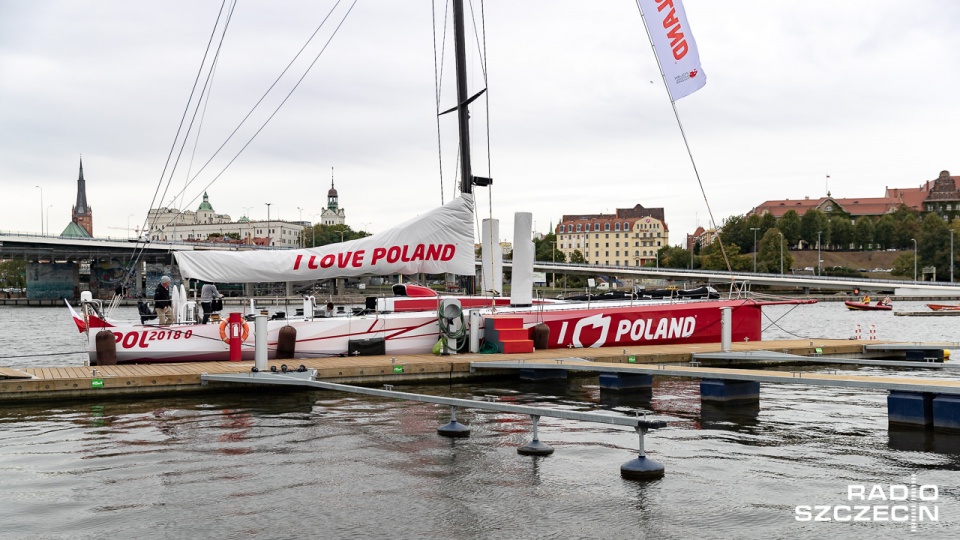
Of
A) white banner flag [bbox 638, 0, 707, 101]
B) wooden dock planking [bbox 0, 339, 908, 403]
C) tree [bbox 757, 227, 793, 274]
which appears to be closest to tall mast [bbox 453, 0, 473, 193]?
white banner flag [bbox 638, 0, 707, 101]

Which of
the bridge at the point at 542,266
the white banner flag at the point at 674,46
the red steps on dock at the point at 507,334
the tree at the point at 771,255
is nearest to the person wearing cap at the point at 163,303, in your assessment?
the red steps on dock at the point at 507,334

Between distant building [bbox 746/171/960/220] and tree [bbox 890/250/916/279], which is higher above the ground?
distant building [bbox 746/171/960/220]

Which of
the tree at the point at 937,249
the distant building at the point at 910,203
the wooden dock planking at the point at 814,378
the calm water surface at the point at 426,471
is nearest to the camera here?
the calm water surface at the point at 426,471

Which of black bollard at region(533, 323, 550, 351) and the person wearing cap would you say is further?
black bollard at region(533, 323, 550, 351)

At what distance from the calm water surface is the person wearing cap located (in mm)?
3275

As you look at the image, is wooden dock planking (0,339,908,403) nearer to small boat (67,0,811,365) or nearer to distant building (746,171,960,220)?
small boat (67,0,811,365)

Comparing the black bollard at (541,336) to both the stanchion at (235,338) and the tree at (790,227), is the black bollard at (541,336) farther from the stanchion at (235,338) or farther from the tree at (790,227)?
the tree at (790,227)

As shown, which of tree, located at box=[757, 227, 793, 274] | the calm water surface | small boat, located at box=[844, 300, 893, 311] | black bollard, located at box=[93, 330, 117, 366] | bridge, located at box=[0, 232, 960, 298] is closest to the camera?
the calm water surface

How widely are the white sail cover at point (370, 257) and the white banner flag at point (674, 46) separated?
5.64 metres

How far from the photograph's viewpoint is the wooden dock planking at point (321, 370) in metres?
15.4

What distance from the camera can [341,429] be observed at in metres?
13.1

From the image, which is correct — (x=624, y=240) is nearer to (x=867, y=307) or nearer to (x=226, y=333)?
(x=867, y=307)

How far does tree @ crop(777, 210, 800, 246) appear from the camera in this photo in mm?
158000

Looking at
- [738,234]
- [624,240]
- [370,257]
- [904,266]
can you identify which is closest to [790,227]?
[738,234]
